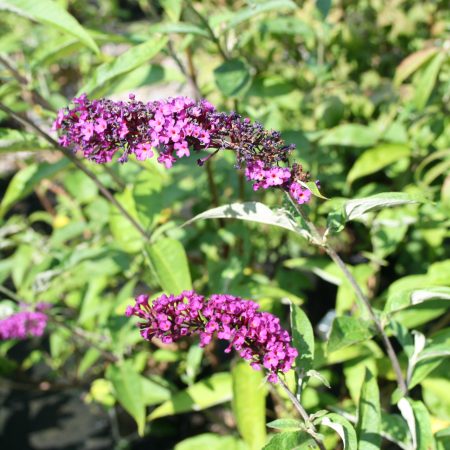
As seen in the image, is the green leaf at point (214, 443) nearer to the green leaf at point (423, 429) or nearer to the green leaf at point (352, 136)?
the green leaf at point (423, 429)

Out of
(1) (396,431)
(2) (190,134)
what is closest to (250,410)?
(1) (396,431)

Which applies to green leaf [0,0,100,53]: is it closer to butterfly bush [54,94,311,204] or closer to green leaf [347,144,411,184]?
butterfly bush [54,94,311,204]

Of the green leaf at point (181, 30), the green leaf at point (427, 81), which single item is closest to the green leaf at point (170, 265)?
the green leaf at point (181, 30)

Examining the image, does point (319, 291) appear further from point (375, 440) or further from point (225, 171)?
point (375, 440)

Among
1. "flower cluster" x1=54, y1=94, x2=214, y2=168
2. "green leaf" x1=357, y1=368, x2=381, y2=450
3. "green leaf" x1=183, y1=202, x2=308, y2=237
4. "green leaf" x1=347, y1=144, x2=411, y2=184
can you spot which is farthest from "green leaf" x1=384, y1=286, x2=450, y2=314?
"green leaf" x1=347, y1=144, x2=411, y2=184

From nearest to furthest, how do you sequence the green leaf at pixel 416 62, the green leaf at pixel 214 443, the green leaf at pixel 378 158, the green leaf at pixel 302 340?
the green leaf at pixel 302 340, the green leaf at pixel 214 443, the green leaf at pixel 378 158, the green leaf at pixel 416 62

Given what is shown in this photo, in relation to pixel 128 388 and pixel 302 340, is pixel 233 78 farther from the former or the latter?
pixel 128 388
